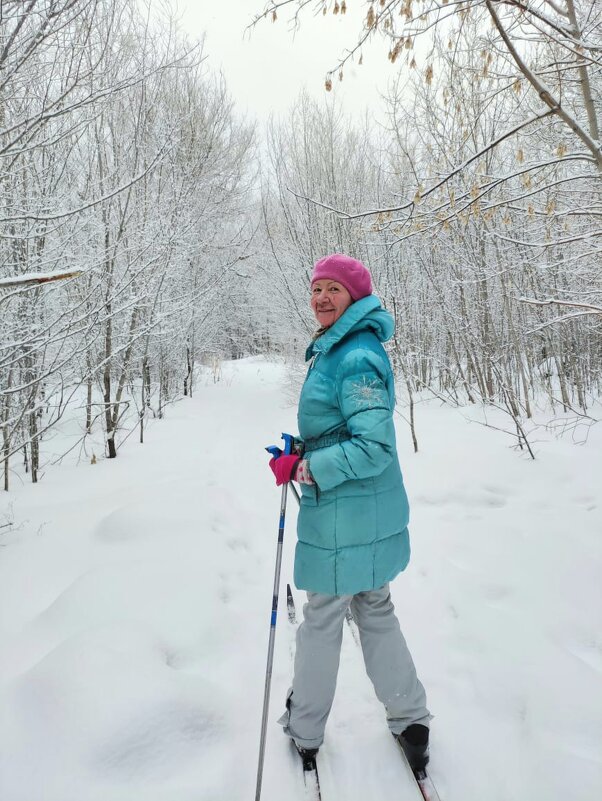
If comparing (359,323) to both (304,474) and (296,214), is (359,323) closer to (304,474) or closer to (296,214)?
(304,474)

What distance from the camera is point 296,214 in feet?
27.9

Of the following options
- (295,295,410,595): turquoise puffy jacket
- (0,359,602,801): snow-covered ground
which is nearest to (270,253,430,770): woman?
(295,295,410,595): turquoise puffy jacket

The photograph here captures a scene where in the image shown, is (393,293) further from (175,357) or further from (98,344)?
(175,357)

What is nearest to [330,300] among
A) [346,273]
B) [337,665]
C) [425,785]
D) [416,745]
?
[346,273]

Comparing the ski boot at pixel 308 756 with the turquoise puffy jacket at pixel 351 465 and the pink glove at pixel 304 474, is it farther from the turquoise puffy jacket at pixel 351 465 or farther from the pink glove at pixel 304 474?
the pink glove at pixel 304 474

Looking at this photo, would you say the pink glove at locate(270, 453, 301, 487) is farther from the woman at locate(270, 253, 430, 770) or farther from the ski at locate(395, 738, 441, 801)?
the ski at locate(395, 738, 441, 801)

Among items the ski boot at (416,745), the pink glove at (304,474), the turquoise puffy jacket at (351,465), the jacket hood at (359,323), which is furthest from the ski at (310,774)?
the jacket hood at (359,323)

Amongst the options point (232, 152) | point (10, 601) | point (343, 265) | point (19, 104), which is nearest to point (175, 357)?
point (232, 152)

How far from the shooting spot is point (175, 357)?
447 inches

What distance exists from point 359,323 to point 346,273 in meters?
0.22

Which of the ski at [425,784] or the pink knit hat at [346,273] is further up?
the pink knit hat at [346,273]

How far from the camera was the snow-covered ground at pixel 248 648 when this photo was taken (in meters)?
1.60

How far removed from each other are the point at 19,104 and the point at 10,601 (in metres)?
3.82

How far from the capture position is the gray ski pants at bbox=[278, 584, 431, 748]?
1.66 m
